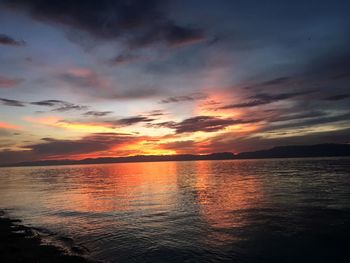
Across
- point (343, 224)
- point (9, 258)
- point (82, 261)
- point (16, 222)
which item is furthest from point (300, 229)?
point (16, 222)

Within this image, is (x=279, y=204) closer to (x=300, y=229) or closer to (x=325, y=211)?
(x=325, y=211)

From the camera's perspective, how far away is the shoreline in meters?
21.4

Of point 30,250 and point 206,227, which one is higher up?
point 30,250

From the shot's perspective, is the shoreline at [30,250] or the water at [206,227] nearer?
the shoreline at [30,250]

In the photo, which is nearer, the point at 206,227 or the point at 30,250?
the point at 30,250

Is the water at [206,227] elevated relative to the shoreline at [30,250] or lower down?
lower down

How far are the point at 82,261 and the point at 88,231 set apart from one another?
10.4 meters

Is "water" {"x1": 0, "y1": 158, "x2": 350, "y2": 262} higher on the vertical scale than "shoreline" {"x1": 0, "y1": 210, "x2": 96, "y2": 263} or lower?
lower

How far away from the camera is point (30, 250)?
23578mm

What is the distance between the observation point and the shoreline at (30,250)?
2142 centimetres

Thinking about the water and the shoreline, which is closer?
the shoreline

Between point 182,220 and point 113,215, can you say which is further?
point 113,215

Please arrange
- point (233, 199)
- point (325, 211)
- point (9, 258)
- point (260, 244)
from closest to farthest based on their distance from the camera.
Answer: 1. point (9, 258)
2. point (260, 244)
3. point (325, 211)
4. point (233, 199)

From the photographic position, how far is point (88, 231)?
31703 millimetres
